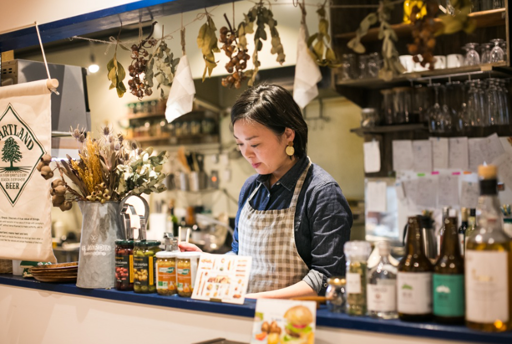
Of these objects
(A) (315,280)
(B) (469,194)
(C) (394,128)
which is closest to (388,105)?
(C) (394,128)

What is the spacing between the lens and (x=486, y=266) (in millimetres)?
1285

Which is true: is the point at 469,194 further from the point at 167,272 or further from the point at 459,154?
the point at 167,272

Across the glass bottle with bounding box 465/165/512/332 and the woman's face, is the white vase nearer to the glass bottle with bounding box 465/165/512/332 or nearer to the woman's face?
the woman's face

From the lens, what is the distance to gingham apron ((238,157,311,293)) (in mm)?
2045

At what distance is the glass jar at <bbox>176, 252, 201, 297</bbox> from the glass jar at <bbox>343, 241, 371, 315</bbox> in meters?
0.57

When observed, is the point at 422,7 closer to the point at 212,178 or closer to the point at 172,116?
the point at 172,116

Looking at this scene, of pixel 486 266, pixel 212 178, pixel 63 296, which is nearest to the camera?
pixel 486 266

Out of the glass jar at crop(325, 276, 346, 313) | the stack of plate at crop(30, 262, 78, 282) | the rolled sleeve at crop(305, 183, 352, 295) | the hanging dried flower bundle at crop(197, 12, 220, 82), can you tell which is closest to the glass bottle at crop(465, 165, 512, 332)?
the glass jar at crop(325, 276, 346, 313)

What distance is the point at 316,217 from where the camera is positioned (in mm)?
1967

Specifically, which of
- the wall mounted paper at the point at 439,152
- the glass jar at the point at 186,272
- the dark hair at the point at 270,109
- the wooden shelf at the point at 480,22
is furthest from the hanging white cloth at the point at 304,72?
the wall mounted paper at the point at 439,152

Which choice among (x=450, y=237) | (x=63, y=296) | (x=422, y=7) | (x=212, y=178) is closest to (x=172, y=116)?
(x=63, y=296)

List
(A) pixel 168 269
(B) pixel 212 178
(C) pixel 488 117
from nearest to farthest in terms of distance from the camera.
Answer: (A) pixel 168 269 < (C) pixel 488 117 < (B) pixel 212 178

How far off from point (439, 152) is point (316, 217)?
2373 mm

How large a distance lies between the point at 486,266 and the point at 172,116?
54.7 inches
